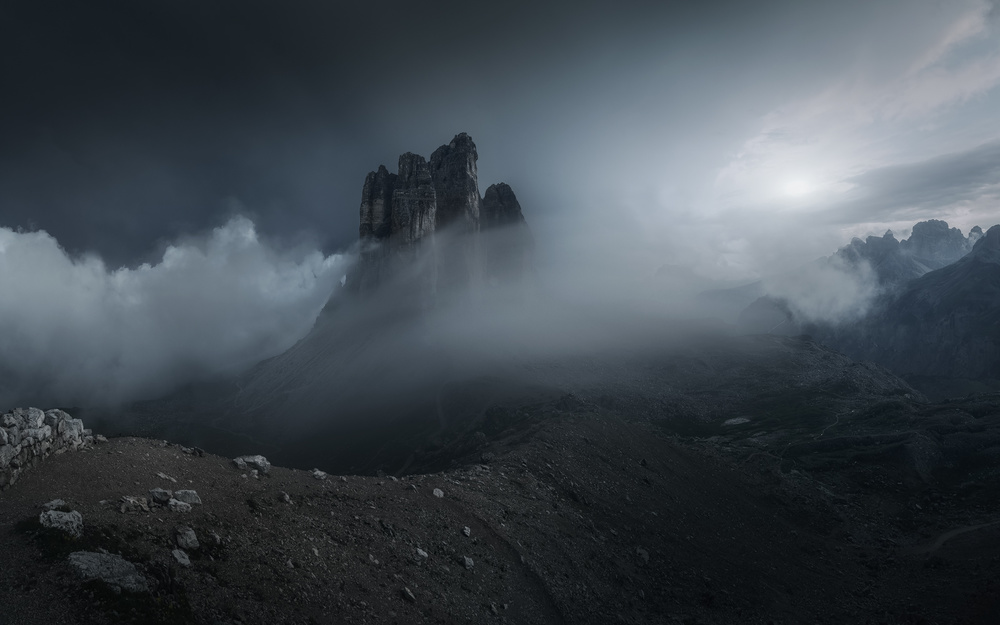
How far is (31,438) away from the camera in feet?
70.0

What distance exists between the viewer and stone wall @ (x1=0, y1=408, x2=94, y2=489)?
2006 centimetres

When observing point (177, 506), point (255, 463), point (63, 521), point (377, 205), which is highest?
point (377, 205)

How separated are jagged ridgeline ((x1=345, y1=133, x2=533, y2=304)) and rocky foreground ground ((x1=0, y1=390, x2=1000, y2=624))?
403ft

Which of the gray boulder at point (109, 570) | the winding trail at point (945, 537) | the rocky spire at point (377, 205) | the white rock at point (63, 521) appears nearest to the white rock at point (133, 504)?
the white rock at point (63, 521)

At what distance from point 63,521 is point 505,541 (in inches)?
932

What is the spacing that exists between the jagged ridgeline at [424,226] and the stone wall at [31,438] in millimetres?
146979

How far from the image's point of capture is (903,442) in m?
69.7

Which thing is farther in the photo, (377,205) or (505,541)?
(377,205)

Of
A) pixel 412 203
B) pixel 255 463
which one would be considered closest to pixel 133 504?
pixel 255 463

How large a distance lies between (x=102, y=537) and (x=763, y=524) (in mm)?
54539

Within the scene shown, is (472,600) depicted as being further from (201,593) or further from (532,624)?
(201,593)

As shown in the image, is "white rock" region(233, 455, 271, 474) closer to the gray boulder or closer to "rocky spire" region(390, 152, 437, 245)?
the gray boulder

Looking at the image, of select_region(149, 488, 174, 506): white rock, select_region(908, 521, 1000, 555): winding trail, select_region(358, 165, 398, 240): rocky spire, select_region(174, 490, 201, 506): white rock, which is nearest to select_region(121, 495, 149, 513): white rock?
select_region(149, 488, 174, 506): white rock

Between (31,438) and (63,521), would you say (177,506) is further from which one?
(31,438)
